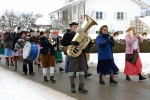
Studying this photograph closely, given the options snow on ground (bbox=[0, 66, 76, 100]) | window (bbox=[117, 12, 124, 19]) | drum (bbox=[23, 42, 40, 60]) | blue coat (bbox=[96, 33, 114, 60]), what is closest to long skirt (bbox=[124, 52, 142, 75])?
blue coat (bbox=[96, 33, 114, 60])

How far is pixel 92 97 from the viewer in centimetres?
750

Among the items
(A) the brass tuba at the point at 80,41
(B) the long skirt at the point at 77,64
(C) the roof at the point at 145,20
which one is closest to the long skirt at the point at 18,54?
(B) the long skirt at the point at 77,64

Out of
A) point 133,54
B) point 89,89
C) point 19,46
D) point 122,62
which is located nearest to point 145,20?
point 122,62

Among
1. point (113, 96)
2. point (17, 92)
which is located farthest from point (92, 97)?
point (17, 92)

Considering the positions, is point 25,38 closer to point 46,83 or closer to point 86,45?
point 46,83

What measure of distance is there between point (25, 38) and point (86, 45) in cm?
480

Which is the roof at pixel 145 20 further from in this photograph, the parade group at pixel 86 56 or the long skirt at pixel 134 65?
the long skirt at pixel 134 65

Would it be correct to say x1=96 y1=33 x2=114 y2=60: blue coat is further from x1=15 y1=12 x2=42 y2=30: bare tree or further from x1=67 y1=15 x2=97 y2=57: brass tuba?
x1=15 y1=12 x2=42 y2=30: bare tree

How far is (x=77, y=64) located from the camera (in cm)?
780

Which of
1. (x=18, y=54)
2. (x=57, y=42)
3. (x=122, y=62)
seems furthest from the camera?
(x=122, y=62)

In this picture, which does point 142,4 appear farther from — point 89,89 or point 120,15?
point 89,89

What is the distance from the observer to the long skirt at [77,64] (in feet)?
25.6

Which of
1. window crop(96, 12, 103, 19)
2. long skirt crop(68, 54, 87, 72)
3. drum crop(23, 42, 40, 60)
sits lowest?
long skirt crop(68, 54, 87, 72)

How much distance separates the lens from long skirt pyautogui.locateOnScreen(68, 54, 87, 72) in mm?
7793
